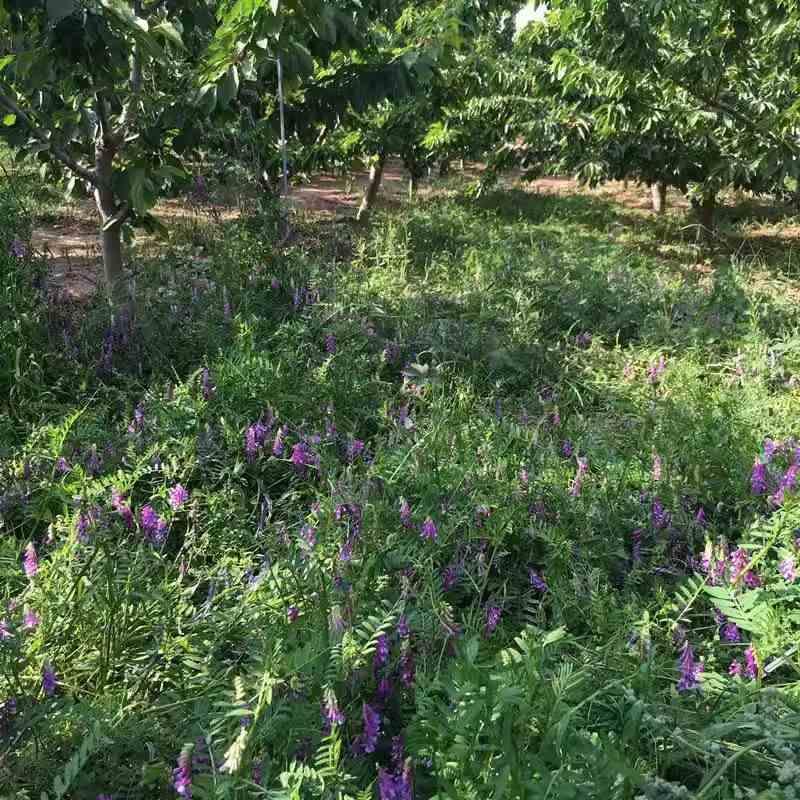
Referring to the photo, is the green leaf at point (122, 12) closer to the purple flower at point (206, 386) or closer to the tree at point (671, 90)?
the purple flower at point (206, 386)

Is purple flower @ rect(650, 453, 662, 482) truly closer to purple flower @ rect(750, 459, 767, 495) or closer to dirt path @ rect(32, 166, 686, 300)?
purple flower @ rect(750, 459, 767, 495)

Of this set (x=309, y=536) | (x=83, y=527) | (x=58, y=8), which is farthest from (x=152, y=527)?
(x=58, y=8)

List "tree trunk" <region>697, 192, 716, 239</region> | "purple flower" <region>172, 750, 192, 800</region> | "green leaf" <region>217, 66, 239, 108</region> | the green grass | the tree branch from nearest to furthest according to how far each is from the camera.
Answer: "purple flower" <region>172, 750, 192, 800</region> < the green grass < "green leaf" <region>217, 66, 239, 108</region> < the tree branch < "tree trunk" <region>697, 192, 716, 239</region>

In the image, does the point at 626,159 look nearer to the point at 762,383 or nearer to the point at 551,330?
the point at 551,330

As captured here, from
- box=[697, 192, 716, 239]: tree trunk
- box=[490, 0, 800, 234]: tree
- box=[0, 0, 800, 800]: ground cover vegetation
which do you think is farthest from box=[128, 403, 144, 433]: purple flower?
box=[697, 192, 716, 239]: tree trunk

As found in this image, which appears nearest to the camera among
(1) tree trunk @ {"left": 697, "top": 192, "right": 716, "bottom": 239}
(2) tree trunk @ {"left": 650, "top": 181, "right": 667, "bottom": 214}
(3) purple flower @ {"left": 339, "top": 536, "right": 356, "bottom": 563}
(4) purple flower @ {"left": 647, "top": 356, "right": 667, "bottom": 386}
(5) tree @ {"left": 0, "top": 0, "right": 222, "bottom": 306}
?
(3) purple flower @ {"left": 339, "top": 536, "right": 356, "bottom": 563}

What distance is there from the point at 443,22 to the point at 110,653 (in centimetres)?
359

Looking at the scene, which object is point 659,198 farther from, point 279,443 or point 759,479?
point 279,443

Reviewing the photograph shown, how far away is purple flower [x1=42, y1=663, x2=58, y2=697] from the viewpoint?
60.4 inches

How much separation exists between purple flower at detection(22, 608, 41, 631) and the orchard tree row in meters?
1.38

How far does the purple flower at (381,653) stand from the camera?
162cm

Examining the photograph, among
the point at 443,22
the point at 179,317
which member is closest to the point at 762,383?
the point at 443,22

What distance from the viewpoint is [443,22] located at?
416 centimetres

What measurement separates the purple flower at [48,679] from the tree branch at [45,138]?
2732 millimetres
